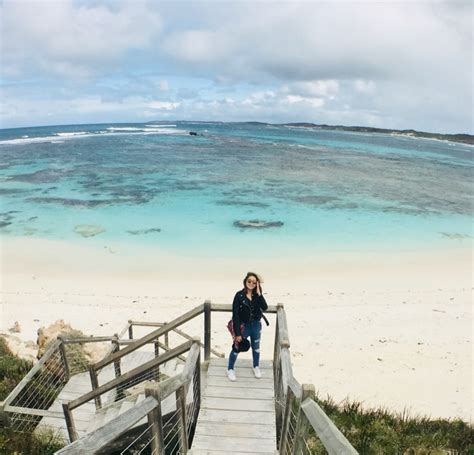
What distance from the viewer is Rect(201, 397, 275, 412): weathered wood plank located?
5449 mm

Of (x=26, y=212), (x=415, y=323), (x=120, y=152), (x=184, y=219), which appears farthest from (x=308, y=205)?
(x=120, y=152)

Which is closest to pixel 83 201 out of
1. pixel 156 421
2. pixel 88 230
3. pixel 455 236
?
pixel 88 230

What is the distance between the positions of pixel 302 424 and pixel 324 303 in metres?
11.6

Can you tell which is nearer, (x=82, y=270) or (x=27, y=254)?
(x=82, y=270)

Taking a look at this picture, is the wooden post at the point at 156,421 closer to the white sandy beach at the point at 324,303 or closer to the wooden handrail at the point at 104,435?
the wooden handrail at the point at 104,435

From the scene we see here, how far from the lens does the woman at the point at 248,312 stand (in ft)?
19.2

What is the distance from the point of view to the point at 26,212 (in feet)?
88.2

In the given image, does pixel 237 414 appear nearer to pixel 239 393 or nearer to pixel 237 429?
pixel 237 429

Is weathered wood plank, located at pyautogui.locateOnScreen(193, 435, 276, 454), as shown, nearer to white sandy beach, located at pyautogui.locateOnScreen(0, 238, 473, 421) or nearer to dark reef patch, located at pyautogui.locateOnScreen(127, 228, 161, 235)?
white sandy beach, located at pyautogui.locateOnScreen(0, 238, 473, 421)

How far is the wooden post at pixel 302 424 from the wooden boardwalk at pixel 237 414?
94cm

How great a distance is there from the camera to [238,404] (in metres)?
5.54

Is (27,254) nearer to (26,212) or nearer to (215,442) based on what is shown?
(26,212)

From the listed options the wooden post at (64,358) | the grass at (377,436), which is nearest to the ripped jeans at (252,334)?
the grass at (377,436)

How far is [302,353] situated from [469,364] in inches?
177
